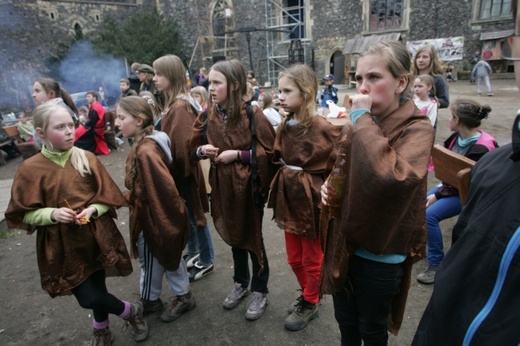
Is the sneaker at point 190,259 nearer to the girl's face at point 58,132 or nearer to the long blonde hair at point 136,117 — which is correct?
the long blonde hair at point 136,117

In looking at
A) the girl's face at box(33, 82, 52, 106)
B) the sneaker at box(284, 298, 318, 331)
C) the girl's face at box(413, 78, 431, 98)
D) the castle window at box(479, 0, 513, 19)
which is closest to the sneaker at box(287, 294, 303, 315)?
the sneaker at box(284, 298, 318, 331)

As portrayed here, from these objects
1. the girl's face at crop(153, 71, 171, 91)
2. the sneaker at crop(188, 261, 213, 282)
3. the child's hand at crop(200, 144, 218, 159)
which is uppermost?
the girl's face at crop(153, 71, 171, 91)

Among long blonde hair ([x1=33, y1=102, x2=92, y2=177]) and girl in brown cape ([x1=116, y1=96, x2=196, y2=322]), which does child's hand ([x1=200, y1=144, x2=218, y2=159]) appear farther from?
long blonde hair ([x1=33, y1=102, x2=92, y2=177])

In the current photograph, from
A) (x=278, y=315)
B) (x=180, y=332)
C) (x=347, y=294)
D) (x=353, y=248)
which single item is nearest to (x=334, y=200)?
(x=353, y=248)

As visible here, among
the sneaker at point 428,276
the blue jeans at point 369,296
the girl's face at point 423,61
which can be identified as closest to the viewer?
the blue jeans at point 369,296

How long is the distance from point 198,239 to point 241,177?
1049 mm

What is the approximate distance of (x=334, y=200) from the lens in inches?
60.6

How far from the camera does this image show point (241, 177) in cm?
243

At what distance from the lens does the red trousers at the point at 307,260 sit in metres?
2.36

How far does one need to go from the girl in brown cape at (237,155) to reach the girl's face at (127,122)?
1.45 feet

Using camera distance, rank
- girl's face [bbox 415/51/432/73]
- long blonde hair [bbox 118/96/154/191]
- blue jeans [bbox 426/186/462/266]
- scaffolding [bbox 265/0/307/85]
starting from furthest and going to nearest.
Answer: scaffolding [bbox 265/0/307/85] < girl's face [bbox 415/51/432/73] < blue jeans [bbox 426/186/462/266] < long blonde hair [bbox 118/96/154/191]

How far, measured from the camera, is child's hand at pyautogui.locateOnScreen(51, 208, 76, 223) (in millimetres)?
1966

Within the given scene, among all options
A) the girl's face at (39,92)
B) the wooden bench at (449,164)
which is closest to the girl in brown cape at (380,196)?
the wooden bench at (449,164)

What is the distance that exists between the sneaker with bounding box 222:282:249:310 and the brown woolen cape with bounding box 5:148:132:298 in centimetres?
103
